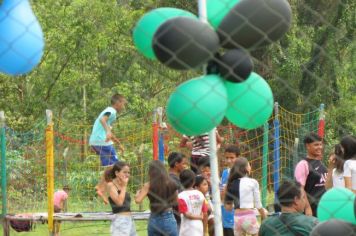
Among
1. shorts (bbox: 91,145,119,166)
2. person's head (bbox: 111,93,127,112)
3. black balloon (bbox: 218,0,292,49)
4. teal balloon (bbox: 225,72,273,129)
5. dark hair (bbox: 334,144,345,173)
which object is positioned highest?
person's head (bbox: 111,93,127,112)

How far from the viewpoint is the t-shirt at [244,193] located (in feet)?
19.7

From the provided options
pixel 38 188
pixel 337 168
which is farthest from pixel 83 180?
pixel 337 168

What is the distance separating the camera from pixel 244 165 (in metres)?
6.11

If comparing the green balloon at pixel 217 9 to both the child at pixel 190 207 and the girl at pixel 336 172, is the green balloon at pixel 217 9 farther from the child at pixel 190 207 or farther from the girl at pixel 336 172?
the child at pixel 190 207

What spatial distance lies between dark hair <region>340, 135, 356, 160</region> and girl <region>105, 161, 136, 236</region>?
154 centimetres

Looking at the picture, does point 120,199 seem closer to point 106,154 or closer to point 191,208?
point 191,208

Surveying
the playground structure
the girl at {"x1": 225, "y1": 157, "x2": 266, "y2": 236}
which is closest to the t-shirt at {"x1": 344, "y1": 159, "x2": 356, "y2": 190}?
the girl at {"x1": 225, "y1": 157, "x2": 266, "y2": 236}

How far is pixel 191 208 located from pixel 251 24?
2.55 meters

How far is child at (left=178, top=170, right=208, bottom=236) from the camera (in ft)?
19.4

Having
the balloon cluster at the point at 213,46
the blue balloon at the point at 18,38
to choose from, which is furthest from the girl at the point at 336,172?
the blue balloon at the point at 18,38

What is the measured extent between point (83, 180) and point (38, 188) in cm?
81

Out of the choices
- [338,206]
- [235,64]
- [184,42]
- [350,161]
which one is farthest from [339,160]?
[184,42]

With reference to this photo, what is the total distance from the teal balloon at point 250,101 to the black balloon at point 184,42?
1.50ft

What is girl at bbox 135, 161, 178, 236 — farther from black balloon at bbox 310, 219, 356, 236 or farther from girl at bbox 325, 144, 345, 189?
black balloon at bbox 310, 219, 356, 236
